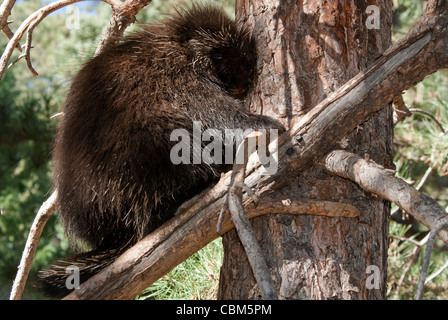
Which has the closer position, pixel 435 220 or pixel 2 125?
pixel 435 220

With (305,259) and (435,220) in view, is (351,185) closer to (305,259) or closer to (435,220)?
(305,259)

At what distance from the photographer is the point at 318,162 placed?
1438 millimetres

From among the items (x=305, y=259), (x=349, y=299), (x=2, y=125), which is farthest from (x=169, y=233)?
(x=2, y=125)

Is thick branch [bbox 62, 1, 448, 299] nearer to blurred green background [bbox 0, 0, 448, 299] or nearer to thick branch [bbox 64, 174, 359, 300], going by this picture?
thick branch [bbox 64, 174, 359, 300]

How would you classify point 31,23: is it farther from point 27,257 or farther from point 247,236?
point 247,236

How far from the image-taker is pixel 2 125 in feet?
15.2

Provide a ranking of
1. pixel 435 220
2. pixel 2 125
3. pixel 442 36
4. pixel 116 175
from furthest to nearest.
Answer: pixel 2 125, pixel 116 175, pixel 442 36, pixel 435 220

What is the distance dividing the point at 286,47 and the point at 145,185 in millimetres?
621

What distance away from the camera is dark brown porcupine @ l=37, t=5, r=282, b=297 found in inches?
65.2

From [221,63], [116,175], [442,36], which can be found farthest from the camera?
[221,63]

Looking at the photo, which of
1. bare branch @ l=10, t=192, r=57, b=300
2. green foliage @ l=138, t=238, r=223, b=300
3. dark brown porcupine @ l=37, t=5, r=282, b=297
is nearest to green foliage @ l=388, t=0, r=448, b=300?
green foliage @ l=138, t=238, r=223, b=300

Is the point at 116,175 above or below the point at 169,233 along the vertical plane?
above

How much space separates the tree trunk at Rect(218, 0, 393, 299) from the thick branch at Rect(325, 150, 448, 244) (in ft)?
0.42

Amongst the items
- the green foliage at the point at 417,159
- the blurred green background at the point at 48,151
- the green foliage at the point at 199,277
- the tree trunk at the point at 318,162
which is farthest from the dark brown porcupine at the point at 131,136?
the blurred green background at the point at 48,151
